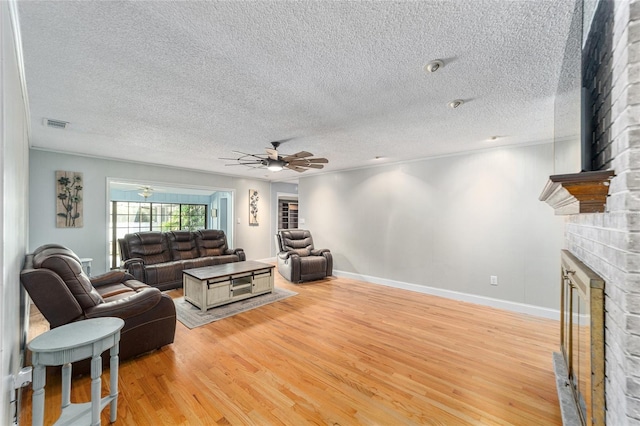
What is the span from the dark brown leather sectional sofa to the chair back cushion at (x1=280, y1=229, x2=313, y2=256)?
103 centimetres

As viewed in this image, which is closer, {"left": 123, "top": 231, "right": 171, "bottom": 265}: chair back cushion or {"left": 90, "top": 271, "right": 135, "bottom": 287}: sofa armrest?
{"left": 90, "top": 271, "right": 135, "bottom": 287}: sofa armrest

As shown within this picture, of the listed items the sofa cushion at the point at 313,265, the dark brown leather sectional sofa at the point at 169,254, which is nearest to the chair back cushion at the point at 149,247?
the dark brown leather sectional sofa at the point at 169,254

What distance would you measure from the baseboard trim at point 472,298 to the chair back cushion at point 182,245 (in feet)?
11.7

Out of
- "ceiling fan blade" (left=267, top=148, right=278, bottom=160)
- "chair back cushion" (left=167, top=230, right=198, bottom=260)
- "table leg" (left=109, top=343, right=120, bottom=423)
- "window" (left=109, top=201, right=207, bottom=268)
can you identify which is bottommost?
"table leg" (left=109, top=343, right=120, bottom=423)

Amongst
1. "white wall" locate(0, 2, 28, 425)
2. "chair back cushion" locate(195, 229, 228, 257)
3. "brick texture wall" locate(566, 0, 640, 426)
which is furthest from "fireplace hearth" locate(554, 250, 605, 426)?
"chair back cushion" locate(195, 229, 228, 257)

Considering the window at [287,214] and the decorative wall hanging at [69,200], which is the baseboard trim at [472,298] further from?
the decorative wall hanging at [69,200]

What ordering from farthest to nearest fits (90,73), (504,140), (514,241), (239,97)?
(514,241), (504,140), (239,97), (90,73)

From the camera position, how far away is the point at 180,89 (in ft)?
7.25

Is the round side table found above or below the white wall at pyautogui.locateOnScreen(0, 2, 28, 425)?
below

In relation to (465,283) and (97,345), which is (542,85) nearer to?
(465,283)

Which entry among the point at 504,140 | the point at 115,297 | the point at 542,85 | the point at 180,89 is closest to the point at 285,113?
the point at 180,89

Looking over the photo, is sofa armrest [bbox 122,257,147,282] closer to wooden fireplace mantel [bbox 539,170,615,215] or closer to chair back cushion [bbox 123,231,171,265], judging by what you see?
chair back cushion [bbox 123,231,171,265]

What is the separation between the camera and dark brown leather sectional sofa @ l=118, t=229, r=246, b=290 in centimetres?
458

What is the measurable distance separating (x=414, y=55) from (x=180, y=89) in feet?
6.19
